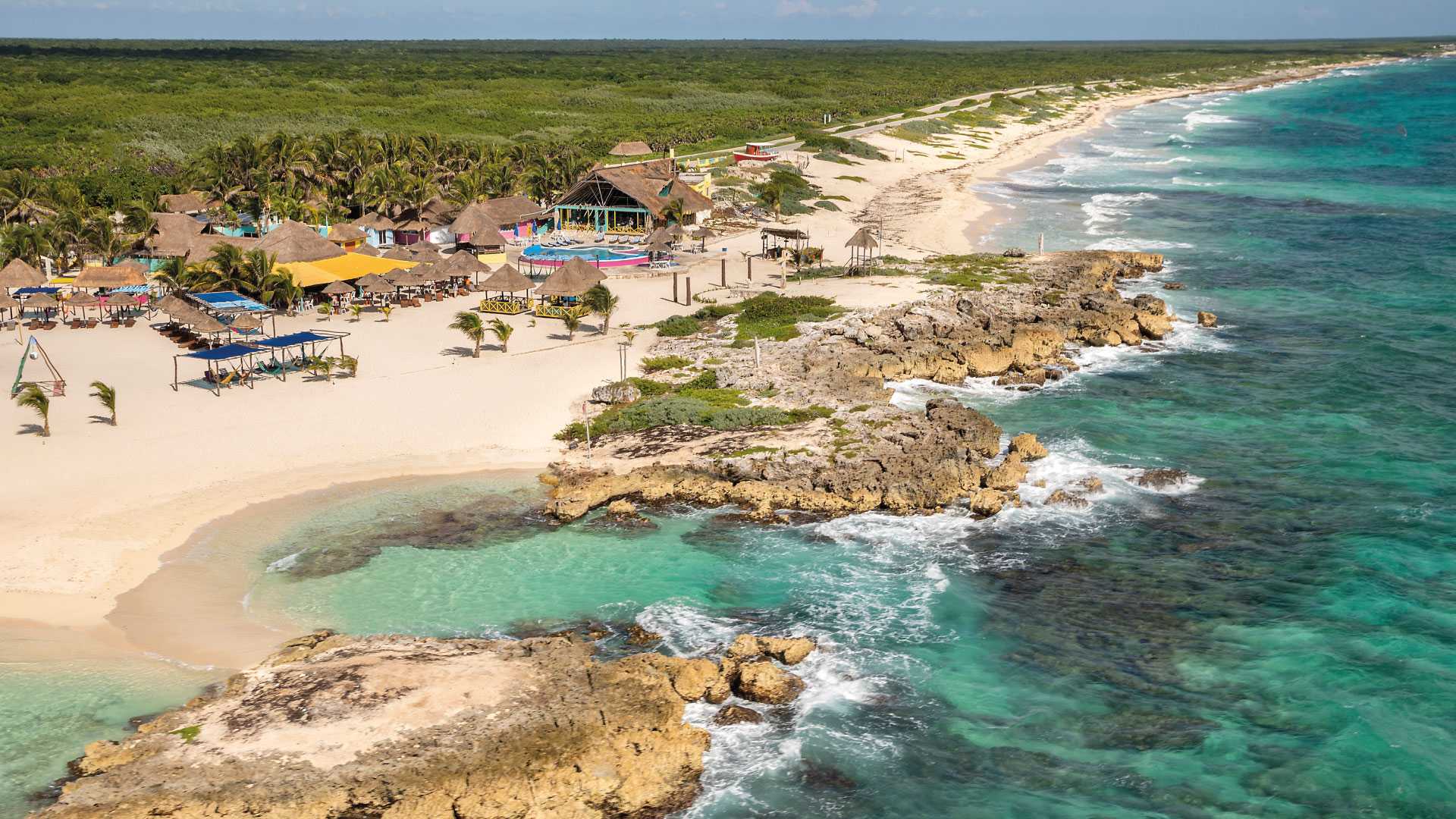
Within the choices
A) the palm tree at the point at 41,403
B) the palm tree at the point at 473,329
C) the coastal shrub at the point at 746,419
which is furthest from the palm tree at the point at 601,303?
the palm tree at the point at 41,403

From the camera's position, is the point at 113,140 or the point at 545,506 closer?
the point at 545,506

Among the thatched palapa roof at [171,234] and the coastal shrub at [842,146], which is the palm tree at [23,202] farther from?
the coastal shrub at [842,146]

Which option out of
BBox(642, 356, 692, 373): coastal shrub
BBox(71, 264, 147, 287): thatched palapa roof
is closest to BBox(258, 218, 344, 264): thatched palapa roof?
BBox(71, 264, 147, 287): thatched palapa roof

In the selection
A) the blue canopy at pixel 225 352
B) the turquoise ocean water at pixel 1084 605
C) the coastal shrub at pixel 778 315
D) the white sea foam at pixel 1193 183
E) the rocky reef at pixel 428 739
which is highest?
the white sea foam at pixel 1193 183

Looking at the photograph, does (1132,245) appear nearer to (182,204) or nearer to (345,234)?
(345,234)

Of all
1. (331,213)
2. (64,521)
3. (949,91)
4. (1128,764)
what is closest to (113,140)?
(331,213)

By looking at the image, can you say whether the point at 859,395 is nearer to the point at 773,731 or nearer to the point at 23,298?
the point at 773,731
